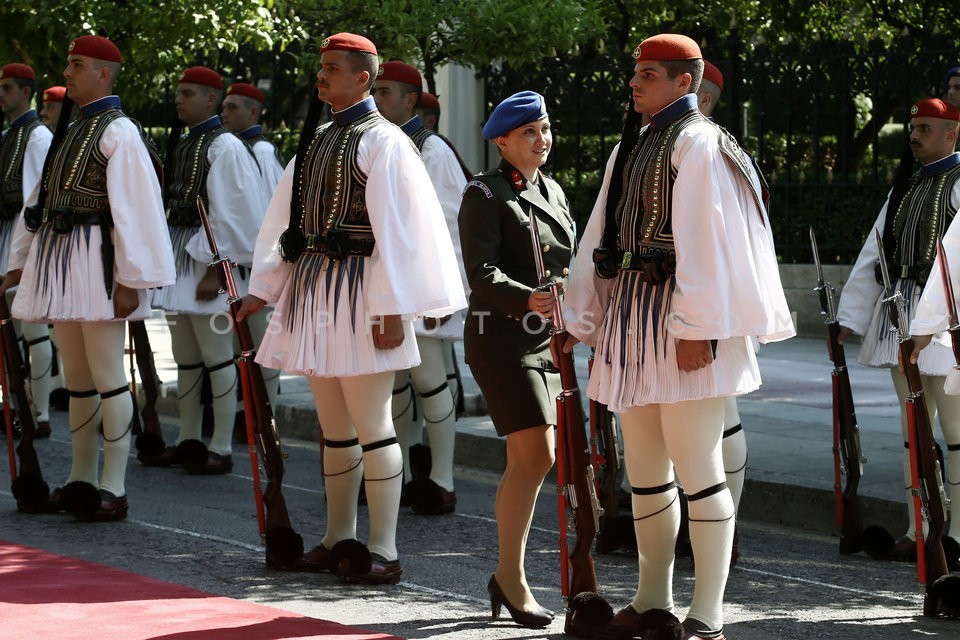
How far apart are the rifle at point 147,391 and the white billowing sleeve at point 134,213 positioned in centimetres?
87

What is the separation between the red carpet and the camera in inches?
220

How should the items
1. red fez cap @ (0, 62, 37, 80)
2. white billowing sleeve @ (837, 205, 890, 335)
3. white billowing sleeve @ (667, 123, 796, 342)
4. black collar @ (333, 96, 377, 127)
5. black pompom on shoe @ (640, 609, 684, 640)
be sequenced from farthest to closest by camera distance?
red fez cap @ (0, 62, 37, 80) < white billowing sleeve @ (837, 205, 890, 335) < black collar @ (333, 96, 377, 127) < black pompom on shoe @ (640, 609, 684, 640) < white billowing sleeve @ (667, 123, 796, 342)

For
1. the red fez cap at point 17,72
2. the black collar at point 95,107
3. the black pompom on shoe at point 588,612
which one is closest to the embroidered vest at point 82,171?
the black collar at point 95,107

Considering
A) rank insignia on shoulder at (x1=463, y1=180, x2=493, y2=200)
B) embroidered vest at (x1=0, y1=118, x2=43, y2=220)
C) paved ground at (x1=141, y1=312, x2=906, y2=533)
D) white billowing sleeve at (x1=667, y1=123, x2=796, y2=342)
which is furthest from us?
embroidered vest at (x1=0, y1=118, x2=43, y2=220)

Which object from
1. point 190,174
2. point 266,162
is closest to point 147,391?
point 190,174

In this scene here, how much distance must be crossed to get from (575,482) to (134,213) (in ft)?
9.89

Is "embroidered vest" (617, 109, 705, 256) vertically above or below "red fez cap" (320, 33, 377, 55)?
below

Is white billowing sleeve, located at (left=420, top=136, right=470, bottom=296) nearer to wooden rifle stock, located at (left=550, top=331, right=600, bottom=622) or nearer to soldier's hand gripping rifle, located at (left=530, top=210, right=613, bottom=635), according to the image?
soldier's hand gripping rifle, located at (left=530, top=210, right=613, bottom=635)

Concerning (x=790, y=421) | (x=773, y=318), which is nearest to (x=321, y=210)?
(x=773, y=318)

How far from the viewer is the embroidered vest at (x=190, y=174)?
9.32 metres

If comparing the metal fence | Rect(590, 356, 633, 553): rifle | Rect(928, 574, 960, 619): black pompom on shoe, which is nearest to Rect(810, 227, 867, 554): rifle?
Rect(590, 356, 633, 553): rifle

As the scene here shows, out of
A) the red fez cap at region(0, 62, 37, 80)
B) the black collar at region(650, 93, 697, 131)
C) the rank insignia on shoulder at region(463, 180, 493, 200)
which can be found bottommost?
the rank insignia on shoulder at region(463, 180, 493, 200)

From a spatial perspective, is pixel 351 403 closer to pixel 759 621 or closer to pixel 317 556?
pixel 317 556

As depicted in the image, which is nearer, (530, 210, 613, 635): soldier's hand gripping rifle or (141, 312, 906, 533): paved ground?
(530, 210, 613, 635): soldier's hand gripping rifle
